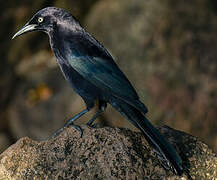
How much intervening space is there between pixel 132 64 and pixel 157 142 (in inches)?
155

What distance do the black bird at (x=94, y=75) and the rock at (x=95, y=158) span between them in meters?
0.16

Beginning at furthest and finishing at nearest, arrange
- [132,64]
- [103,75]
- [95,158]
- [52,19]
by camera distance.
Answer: [132,64], [52,19], [103,75], [95,158]

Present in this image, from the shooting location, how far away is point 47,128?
7.91 metres

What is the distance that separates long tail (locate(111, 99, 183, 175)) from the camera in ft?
11.7

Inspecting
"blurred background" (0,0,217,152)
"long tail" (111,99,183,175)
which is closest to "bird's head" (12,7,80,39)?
"long tail" (111,99,183,175)

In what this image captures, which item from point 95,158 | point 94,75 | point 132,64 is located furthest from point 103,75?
point 132,64

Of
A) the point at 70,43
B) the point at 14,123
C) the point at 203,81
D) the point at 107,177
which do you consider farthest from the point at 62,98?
the point at 107,177

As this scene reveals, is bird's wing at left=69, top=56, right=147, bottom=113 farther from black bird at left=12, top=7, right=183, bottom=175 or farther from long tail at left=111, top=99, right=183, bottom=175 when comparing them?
long tail at left=111, top=99, right=183, bottom=175

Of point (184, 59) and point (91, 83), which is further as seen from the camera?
point (184, 59)

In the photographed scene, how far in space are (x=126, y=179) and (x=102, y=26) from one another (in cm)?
500

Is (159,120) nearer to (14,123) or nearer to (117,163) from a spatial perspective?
(14,123)

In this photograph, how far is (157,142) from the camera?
360cm

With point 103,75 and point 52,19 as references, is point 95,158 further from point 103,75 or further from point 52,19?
point 52,19

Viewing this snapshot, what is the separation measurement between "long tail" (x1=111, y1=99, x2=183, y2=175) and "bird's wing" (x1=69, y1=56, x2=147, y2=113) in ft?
0.39
